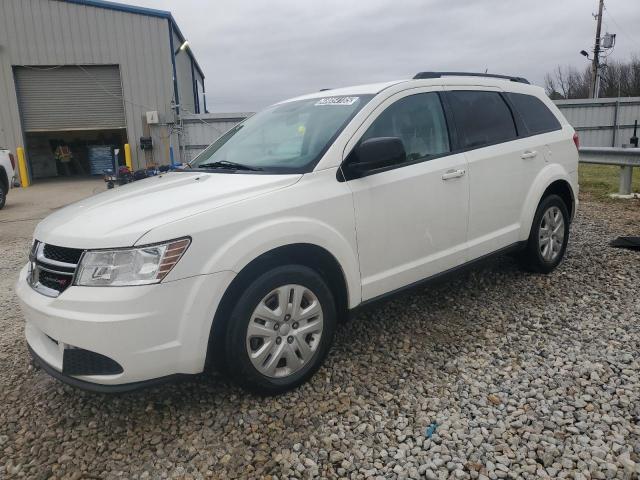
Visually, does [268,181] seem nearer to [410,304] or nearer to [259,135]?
[259,135]

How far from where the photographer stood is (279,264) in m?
2.81

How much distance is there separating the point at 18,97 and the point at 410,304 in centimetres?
1819

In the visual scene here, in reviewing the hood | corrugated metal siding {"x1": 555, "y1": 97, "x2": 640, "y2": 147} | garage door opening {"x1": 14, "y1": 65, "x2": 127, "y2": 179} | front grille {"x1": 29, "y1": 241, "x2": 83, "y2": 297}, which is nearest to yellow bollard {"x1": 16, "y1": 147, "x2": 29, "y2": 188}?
garage door opening {"x1": 14, "y1": 65, "x2": 127, "y2": 179}

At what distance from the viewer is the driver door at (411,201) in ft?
10.3

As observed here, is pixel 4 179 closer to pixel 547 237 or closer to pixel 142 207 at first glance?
pixel 142 207

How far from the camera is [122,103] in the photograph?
18.0 meters

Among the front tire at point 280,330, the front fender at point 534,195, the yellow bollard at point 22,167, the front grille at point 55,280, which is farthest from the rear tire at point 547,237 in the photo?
the yellow bollard at point 22,167

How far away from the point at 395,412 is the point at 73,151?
2322 cm

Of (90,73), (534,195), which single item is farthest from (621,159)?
(90,73)

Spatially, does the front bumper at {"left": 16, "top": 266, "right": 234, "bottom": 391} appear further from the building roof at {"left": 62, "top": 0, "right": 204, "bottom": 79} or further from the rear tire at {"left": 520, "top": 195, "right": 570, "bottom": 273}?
the building roof at {"left": 62, "top": 0, "right": 204, "bottom": 79}

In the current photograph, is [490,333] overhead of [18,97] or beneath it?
beneath

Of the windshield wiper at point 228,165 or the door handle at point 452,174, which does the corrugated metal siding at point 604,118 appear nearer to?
the door handle at point 452,174

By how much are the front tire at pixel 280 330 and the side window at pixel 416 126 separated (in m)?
1.10

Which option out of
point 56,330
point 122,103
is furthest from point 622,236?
point 122,103
